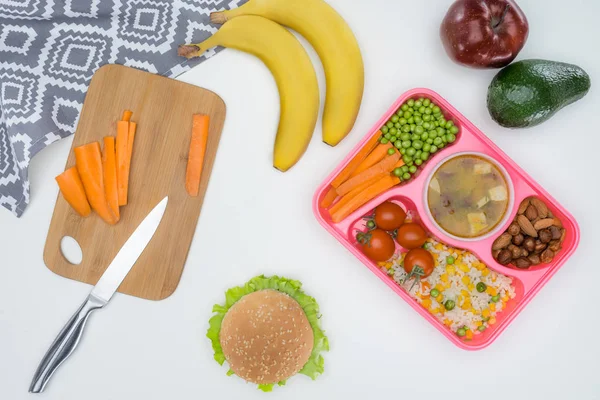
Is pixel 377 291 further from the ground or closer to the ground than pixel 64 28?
closer to the ground

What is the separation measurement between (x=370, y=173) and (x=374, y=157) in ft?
0.17

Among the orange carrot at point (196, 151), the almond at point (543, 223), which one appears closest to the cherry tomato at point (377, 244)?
the almond at point (543, 223)

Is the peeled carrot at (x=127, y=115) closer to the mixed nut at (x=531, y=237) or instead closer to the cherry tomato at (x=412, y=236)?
the cherry tomato at (x=412, y=236)

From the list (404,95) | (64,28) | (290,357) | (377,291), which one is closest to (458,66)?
(404,95)

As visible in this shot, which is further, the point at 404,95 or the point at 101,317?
the point at 101,317

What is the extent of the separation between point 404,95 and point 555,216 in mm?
530

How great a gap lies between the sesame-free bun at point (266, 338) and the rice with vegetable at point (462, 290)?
1.09 feet

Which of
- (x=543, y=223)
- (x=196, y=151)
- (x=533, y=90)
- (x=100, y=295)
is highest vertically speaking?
(x=533, y=90)

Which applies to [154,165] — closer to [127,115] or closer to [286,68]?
[127,115]

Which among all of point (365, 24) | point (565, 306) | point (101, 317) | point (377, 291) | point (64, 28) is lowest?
point (101, 317)

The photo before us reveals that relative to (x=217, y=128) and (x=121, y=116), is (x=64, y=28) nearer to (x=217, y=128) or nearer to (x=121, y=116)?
(x=121, y=116)

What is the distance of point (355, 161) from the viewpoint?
54.9 inches

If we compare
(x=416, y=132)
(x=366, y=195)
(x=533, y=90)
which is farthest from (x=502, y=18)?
(x=366, y=195)

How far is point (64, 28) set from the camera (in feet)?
4.81
